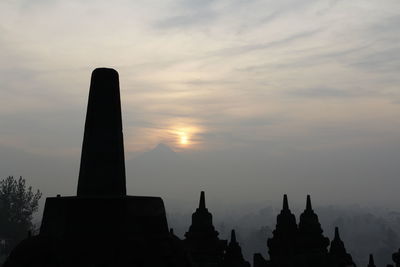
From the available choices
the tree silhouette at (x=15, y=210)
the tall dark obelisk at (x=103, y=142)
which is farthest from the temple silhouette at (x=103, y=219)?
the tree silhouette at (x=15, y=210)

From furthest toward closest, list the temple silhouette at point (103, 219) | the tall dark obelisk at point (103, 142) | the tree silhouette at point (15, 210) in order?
the tree silhouette at point (15, 210)
the tall dark obelisk at point (103, 142)
the temple silhouette at point (103, 219)

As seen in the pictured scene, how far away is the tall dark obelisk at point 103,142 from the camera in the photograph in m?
6.36

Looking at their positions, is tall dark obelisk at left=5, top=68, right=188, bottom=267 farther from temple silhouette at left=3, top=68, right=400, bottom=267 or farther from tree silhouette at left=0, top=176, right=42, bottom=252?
tree silhouette at left=0, top=176, right=42, bottom=252

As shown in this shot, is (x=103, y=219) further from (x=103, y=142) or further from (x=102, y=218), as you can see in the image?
(x=103, y=142)

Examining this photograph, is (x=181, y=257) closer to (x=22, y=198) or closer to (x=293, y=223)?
(x=293, y=223)

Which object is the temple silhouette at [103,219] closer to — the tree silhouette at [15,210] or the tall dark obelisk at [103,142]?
the tall dark obelisk at [103,142]

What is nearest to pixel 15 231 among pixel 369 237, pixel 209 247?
pixel 209 247

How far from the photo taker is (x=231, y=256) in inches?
484

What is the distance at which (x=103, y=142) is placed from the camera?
6.46 m

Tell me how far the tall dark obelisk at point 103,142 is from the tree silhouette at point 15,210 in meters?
44.9

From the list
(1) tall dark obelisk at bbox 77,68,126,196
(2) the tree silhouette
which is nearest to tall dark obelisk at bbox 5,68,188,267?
(1) tall dark obelisk at bbox 77,68,126,196

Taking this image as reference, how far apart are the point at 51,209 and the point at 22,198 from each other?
4891cm

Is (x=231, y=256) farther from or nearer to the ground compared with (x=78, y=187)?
nearer to the ground

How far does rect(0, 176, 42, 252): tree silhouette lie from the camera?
47312 mm
